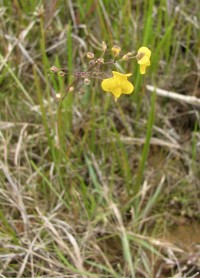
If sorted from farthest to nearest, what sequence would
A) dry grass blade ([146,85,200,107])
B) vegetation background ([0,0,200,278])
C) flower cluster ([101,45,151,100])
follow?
dry grass blade ([146,85,200,107]), vegetation background ([0,0,200,278]), flower cluster ([101,45,151,100])

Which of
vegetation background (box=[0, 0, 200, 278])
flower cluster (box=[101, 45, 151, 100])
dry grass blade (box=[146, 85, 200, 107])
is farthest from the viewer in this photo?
dry grass blade (box=[146, 85, 200, 107])

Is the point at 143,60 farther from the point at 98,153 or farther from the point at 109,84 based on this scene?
the point at 98,153

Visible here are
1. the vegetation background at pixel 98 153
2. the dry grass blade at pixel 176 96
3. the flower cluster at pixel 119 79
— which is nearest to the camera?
the flower cluster at pixel 119 79

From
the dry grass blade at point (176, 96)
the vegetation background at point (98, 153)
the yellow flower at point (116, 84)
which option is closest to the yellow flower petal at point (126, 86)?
the yellow flower at point (116, 84)

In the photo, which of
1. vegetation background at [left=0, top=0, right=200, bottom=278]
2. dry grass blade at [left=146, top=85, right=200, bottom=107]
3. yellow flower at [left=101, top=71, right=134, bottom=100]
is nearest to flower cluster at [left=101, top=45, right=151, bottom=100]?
yellow flower at [left=101, top=71, right=134, bottom=100]

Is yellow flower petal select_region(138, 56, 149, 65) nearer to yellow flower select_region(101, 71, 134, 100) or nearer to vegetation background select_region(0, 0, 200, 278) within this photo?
yellow flower select_region(101, 71, 134, 100)

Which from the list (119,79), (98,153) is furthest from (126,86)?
(98,153)

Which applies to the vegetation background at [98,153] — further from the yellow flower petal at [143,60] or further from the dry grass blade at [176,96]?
the yellow flower petal at [143,60]

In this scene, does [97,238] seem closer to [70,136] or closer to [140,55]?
[70,136]
